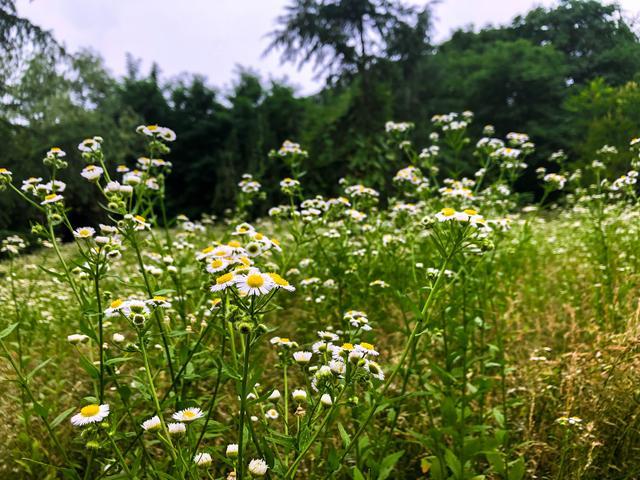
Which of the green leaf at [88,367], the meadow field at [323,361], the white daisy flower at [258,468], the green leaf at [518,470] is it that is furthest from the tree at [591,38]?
the green leaf at [88,367]

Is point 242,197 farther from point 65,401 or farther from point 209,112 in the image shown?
point 209,112

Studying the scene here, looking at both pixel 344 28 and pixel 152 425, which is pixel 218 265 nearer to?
pixel 152 425

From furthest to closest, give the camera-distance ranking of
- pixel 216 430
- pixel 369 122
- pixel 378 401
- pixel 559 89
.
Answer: pixel 369 122 < pixel 559 89 < pixel 216 430 < pixel 378 401

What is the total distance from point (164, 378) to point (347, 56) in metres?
9.58

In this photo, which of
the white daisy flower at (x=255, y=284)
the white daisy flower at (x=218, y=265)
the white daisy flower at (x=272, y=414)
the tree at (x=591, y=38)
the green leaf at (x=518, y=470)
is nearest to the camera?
the white daisy flower at (x=255, y=284)

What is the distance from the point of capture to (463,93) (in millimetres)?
11664

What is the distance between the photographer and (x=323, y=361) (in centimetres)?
145

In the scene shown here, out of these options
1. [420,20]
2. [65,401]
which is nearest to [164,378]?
[65,401]

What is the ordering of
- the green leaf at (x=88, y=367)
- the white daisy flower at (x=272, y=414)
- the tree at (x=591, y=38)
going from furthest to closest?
the tree at (x=591, y=38) → the white daisy flower at (x=272, y=414) → the green leaf at (x=88, y=367)

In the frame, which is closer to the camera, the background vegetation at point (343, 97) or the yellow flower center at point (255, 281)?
the yellow flower center at point (255, 281)

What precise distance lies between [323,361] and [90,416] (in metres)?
0.67

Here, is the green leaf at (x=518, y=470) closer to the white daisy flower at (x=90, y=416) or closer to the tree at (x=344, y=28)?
the white daisy flower at (x=90, y=416)

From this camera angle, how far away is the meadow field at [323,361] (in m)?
1.19

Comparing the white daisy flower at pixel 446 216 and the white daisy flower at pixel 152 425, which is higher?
the white daisy flower at pixel 446 216
